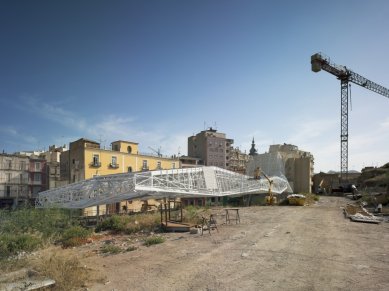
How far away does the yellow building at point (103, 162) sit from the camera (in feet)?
156

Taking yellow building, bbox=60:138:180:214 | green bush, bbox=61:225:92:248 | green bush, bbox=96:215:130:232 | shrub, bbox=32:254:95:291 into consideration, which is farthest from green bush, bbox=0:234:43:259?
yellow building, bbox=60:138:180:214

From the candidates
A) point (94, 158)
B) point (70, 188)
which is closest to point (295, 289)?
point (70, 188)

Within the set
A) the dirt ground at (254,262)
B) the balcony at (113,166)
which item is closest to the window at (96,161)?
the balcony at (113,166)

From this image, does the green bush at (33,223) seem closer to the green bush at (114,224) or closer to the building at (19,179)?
the green bush at (114,224)

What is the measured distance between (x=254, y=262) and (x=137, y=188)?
41.6 feet

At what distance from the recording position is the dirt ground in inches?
428

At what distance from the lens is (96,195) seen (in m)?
27.5

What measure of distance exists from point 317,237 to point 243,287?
1073cm

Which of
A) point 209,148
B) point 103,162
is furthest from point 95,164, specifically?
point 209,148

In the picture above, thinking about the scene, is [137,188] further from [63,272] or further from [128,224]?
[63,272]

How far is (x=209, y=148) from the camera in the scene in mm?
88375

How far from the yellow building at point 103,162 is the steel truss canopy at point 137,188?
14.1m

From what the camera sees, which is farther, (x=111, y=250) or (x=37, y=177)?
(x=37, y=177)

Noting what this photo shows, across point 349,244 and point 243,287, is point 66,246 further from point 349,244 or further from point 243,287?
point 349,244
